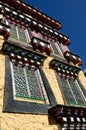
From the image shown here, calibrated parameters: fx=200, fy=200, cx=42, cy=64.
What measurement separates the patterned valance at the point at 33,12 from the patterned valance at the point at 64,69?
5.16 meters

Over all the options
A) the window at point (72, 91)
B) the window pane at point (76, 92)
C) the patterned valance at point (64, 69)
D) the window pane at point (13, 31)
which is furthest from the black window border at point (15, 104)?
the window pane at point (13, 31)

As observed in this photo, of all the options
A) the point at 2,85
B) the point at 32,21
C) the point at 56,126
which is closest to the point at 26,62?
the point at 2,85

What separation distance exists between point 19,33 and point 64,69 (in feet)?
10.2

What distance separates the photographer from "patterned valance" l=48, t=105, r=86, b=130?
6.85 metres

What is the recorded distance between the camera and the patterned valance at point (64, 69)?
9.61 metres

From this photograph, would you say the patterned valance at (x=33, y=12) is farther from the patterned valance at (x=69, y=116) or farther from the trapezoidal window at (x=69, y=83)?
the patterned valance at (x=69, y=116)

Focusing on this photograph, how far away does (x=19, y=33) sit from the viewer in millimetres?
10789

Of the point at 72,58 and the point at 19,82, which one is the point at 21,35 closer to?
the point at 72,58

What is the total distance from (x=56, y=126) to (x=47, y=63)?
3.58 metres

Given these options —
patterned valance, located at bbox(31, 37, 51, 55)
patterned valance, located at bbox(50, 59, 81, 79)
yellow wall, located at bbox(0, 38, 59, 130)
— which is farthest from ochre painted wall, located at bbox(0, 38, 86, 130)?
patterned valance, located at bbox(50, 59, 81, 79)

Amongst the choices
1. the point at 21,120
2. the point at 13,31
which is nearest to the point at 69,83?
the point at 13,31

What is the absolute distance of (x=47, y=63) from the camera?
9578 mm

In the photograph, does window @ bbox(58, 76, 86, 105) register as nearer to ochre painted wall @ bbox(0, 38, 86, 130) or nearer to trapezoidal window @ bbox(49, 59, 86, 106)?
trapezoidal window @ bbox(49, 59, 86, 106)

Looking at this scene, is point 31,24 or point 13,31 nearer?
point 13,31
